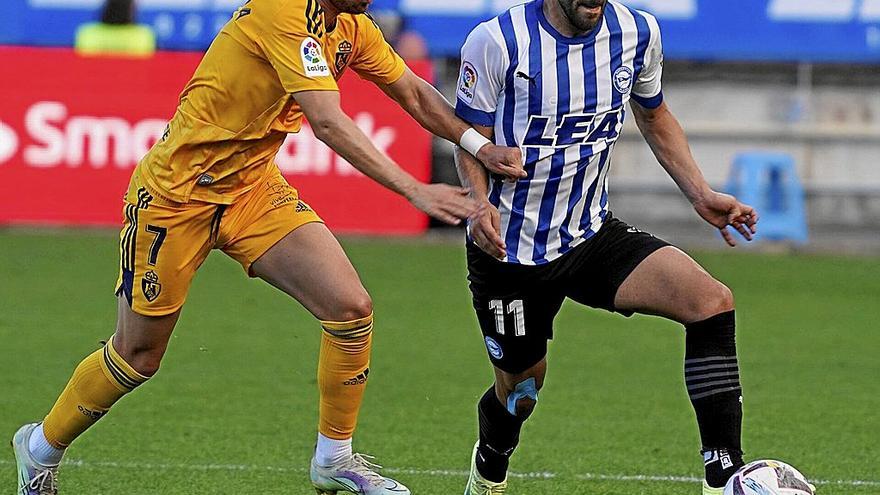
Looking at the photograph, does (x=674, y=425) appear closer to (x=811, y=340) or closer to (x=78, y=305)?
(x=811, y=340)

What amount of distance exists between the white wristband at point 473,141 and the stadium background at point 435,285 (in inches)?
55.7

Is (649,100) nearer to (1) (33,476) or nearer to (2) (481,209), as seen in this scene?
(2) (481,209)

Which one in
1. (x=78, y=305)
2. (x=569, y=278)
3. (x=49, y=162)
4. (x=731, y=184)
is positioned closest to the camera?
(x=569, y=278)

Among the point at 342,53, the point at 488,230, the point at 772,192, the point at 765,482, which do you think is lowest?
the point at 772,192

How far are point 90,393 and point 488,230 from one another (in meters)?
1.57

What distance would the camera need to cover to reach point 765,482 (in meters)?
5.17

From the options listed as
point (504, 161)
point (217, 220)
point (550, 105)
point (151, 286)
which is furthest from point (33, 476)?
point (550, 105)

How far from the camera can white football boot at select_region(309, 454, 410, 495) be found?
19.0 feet

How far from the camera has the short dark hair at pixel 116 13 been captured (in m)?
15.5

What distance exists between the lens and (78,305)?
1105cm

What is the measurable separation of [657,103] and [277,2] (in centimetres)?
149

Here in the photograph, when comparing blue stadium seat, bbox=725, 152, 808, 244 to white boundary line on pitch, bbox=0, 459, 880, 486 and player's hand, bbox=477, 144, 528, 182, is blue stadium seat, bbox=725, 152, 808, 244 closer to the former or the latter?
white boundary line on pitch, bbox=0, 459, 880, 486

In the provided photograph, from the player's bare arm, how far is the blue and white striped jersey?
0.27 feet

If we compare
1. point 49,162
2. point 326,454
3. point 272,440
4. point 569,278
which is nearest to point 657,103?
point 569,278
